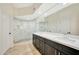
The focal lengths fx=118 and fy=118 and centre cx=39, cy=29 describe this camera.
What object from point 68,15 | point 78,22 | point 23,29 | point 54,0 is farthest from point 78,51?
point 23,29

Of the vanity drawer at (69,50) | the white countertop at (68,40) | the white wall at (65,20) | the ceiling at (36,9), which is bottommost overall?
the vanity drawer at (69,50)

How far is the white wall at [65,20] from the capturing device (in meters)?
2.79

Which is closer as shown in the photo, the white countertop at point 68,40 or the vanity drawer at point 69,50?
the vanity drawer at point 69,50

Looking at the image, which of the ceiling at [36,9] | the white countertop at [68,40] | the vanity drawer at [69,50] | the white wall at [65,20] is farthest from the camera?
the ceiling at [36,9]

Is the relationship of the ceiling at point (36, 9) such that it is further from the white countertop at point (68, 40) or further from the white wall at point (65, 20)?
the white countertop at point (68, 40)

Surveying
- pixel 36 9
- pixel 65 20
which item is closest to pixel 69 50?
pixel 65 20

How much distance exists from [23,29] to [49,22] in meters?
0.79

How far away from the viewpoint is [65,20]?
10.6ft

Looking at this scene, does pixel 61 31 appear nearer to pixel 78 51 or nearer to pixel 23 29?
pixel 23 29

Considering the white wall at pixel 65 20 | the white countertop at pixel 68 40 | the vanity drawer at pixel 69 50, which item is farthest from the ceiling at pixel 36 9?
the vanity drawer at pixel 69 50

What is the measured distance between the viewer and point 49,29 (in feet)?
11.7

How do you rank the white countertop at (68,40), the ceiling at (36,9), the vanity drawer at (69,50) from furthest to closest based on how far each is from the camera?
the ceiling at (36,9)
the white countertop at (68,40)
the vanity drawer at (69,50)

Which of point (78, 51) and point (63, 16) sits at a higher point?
point (63, 16)

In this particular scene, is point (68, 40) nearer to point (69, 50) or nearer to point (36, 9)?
point (69, 50)
